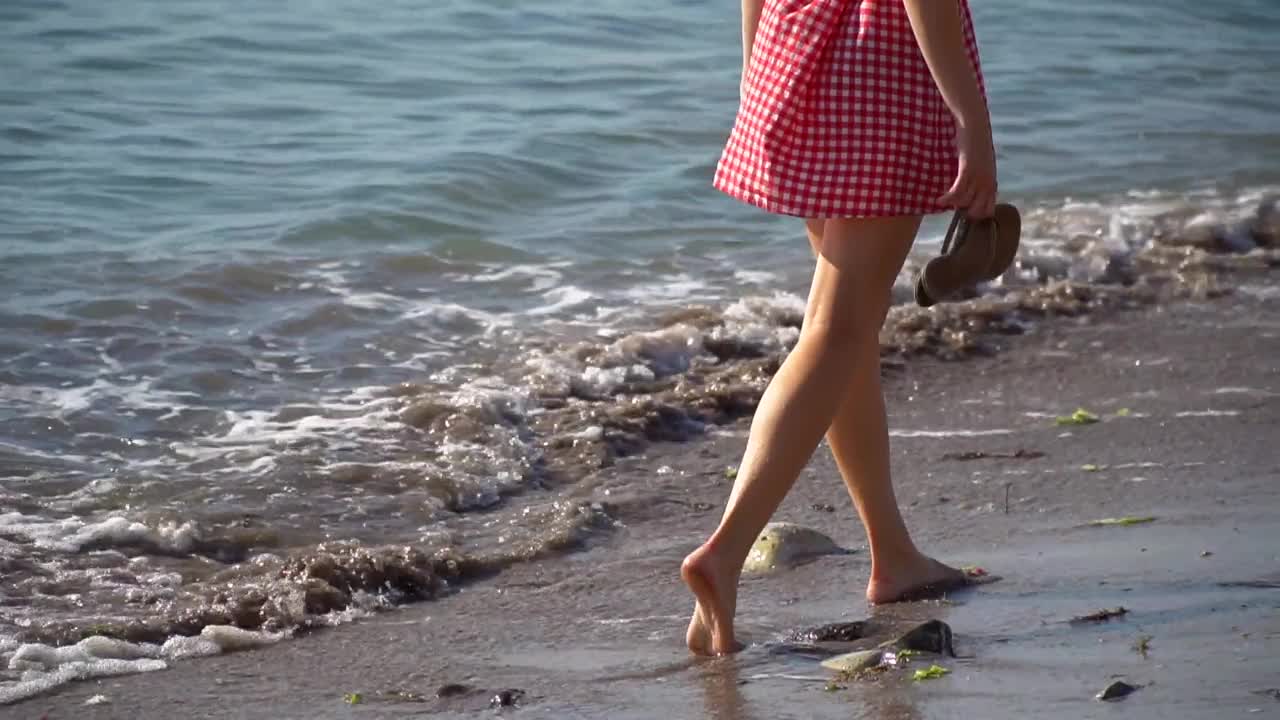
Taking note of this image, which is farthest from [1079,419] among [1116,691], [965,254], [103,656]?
[103,656]

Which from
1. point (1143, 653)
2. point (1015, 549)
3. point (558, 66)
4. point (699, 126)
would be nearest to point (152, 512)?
point (1015, 549)

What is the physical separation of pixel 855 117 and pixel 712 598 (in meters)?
0.93

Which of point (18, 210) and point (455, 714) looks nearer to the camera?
point (455, 714)

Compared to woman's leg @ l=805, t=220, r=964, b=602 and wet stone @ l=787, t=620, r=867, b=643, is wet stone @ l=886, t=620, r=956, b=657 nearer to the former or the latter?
wet stone @ l=787, t=620, r=867, b=643

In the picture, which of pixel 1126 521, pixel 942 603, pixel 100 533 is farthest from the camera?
pixel 100 533

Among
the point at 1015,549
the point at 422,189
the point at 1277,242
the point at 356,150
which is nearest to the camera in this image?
the point at 1015,549

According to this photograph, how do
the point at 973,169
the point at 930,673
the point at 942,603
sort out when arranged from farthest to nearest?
the point at 942,603 → the point at 973,169 → the point at 930,673

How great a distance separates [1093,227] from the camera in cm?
805

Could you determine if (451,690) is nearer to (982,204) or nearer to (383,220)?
(982,204)

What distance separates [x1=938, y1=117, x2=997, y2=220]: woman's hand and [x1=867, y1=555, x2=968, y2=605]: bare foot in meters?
0.83

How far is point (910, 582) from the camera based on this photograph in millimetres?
3551

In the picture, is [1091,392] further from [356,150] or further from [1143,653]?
[356,150]

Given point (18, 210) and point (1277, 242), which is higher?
point (18, 210)

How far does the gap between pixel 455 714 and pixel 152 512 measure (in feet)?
5.90
